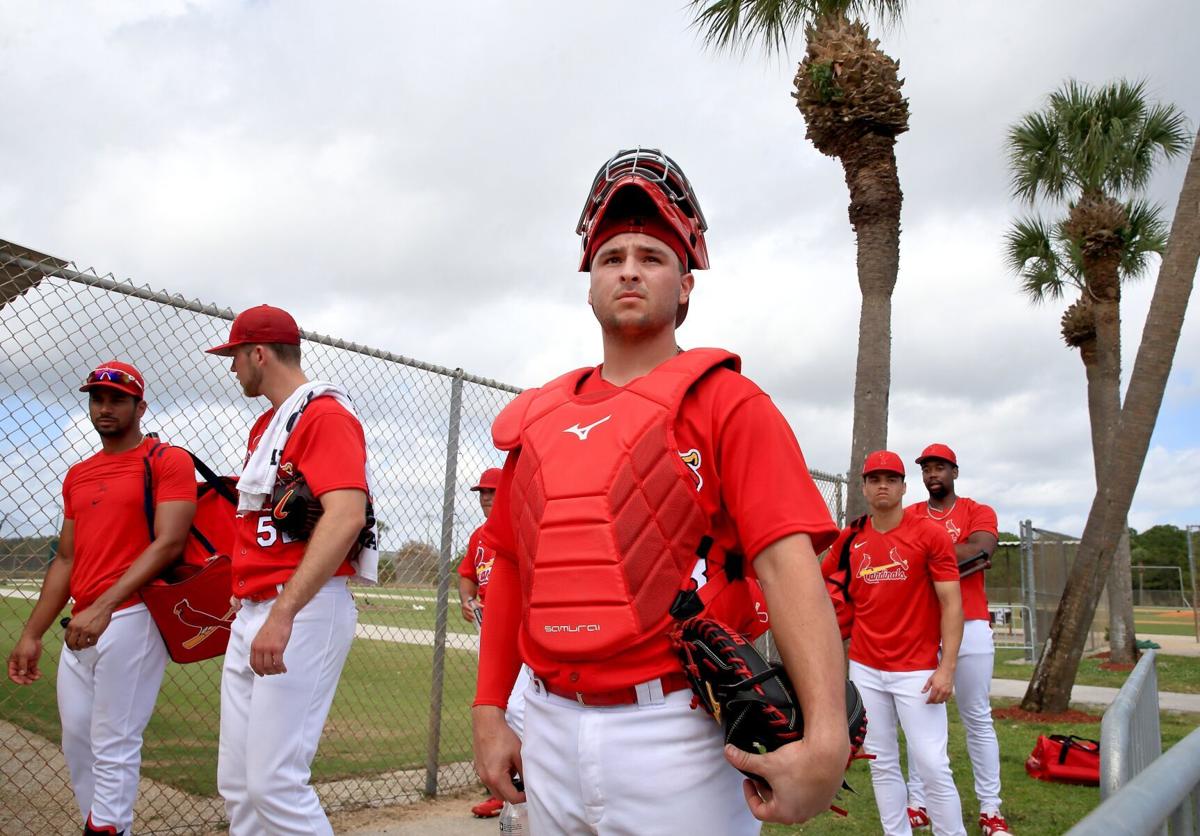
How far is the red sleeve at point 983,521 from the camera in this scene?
6672mm

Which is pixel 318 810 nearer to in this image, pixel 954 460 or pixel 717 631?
pixel 717 631

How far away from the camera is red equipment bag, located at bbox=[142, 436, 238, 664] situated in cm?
428

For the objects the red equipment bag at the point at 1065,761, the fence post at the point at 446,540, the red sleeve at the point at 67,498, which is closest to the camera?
the red sleeve at the point at 67,498

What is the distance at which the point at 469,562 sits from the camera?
7094 millimetres

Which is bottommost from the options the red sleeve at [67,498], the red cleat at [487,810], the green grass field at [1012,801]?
the green grass field at [1012,801]

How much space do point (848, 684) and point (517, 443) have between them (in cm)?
93

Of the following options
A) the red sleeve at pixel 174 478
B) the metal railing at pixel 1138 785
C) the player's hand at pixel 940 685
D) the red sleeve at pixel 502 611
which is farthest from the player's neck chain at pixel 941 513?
the red sleeve at pixel 502 611

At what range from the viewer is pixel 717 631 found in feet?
5.65

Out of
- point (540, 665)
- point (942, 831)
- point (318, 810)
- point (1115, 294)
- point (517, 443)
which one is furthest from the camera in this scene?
point (1115, 294)

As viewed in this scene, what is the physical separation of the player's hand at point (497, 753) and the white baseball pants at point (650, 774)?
27cm

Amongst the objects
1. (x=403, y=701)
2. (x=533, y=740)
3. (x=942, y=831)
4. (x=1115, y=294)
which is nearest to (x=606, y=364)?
(x=533, y=740)

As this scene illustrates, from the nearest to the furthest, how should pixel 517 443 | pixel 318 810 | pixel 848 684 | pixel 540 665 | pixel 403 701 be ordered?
1. pixel 848 684
2. pixel 540 665
3. pixel 517 443
4. pixel 318 810
5. pixel 403 701

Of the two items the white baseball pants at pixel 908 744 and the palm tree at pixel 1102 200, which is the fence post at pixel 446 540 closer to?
the white baseball pants at pixel 908 744

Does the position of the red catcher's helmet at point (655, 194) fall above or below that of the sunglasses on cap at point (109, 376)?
below
